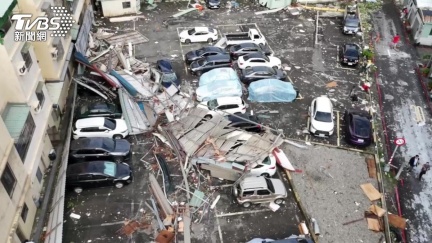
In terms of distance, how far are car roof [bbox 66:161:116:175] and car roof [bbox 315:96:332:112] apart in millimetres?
13885

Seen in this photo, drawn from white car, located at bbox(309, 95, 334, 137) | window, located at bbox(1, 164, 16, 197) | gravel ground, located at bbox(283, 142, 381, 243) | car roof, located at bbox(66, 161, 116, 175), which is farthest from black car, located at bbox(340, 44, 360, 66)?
window, located at bbox(1, 164, 16, 197)

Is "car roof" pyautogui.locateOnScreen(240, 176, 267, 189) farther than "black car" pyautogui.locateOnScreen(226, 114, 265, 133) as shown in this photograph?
No

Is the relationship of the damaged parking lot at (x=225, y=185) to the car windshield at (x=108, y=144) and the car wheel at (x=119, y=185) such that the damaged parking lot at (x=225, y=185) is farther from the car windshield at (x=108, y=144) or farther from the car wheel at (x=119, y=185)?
the car windshield at (x=108, y=144)

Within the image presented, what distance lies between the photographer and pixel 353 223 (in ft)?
61.9

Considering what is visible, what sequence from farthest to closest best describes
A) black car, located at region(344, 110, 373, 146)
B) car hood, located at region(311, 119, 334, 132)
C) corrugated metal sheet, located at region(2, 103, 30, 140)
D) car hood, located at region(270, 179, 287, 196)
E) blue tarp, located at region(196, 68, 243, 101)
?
blue tarp, located at region(196, 68, 243, 101), car hood, located at region(311, 119, 334, 132), black car, located at region(344, 110, 373, 146), car hood, located at region(270, 179, 287, 196), corrugated metal sheet, located at region(2, 103, 30, 140)

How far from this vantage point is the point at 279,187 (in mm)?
19328

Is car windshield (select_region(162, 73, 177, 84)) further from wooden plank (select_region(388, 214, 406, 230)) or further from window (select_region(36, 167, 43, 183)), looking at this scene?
wooden plank (select_region(388, 214, 406, 230))

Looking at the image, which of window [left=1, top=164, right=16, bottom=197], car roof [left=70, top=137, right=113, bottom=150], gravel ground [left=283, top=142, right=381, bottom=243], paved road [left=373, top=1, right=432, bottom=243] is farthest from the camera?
car roof [left=70, top=137, right=113, bottom=150]

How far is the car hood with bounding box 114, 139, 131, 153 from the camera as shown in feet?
68.8

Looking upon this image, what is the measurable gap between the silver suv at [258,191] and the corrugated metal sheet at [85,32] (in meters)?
15.5

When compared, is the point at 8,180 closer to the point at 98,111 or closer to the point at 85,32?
the point at 98,111

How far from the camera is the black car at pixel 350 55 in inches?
1144

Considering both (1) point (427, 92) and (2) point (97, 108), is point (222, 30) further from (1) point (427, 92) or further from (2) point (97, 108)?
(1) point (427, 92)

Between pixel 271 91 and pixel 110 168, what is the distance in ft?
39.5
